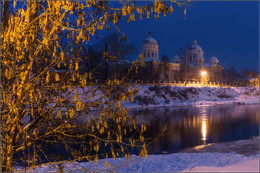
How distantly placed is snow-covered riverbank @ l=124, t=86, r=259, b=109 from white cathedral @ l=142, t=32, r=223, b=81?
793 cm

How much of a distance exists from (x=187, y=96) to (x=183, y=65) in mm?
28289

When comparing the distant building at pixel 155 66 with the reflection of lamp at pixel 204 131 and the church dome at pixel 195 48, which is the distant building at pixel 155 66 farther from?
the reflection of lamp at pixel 204 131

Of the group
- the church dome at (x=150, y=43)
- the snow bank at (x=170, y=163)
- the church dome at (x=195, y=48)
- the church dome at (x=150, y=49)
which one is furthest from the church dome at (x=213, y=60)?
the snow bank at (x=170, y=163)

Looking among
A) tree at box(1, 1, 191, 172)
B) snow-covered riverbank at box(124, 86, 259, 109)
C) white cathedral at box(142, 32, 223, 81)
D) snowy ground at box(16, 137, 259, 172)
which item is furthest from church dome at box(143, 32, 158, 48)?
tree at box(1, 1, 191, 172)

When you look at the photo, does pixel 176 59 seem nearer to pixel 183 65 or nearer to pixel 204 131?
pixel 183 65

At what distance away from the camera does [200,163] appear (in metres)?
10.9

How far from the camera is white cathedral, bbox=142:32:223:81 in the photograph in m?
75.5

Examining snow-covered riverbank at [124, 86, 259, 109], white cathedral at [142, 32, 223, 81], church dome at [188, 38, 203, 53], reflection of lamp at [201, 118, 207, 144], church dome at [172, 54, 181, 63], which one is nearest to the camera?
reflection of lamp at [201, 118, 207, 144]

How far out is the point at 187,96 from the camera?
184ft

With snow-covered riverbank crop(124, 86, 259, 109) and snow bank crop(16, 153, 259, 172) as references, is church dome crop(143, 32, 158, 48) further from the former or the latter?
snow bank crop(16, 153, 259, 172)

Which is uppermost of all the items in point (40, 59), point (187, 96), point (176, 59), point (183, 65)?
point (176, 59)

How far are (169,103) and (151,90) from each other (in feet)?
19.9

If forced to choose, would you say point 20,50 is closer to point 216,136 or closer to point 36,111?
point 36,111

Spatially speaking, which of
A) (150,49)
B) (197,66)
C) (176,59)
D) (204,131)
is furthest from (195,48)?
(204,131)
